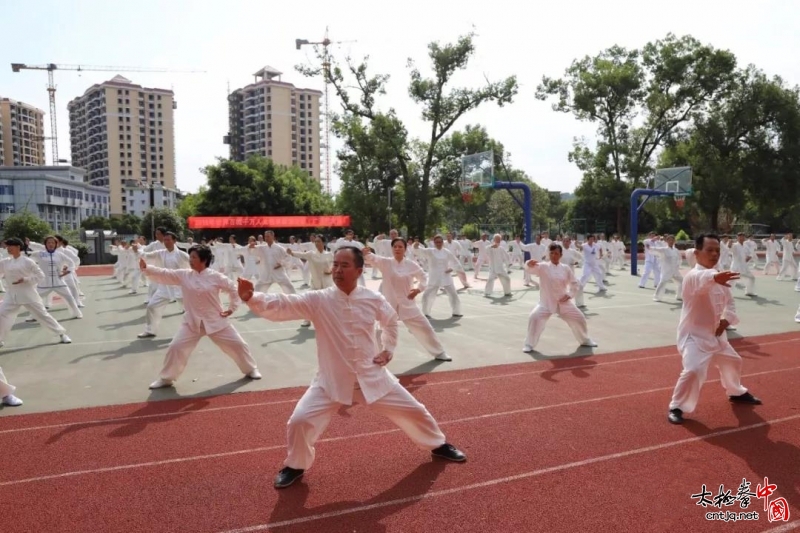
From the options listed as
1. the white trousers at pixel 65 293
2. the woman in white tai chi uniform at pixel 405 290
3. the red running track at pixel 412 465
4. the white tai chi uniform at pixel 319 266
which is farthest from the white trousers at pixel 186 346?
the white trousers at pixel 65 293

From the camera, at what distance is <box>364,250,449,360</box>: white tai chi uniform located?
8430mm

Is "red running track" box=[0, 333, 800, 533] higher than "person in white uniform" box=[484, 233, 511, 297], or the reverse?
"person in white uniform" box=[484, 233, 511, 297]

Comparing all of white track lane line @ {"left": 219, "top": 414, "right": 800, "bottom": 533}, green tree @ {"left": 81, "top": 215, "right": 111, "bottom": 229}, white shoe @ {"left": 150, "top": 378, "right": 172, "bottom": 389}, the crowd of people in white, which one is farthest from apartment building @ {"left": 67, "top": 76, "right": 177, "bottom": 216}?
white track lane line @ {"left": 219, "top": 414, "right": 800, "bottom": 533}


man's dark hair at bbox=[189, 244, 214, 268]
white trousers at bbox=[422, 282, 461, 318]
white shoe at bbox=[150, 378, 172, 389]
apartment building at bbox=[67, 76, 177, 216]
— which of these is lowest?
white shoe at bbox=[150, 378, 172, 389]

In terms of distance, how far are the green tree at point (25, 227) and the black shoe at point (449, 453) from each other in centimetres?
3673

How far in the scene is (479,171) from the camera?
26.4m

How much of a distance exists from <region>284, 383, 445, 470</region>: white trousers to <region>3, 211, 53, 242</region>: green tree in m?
36.4

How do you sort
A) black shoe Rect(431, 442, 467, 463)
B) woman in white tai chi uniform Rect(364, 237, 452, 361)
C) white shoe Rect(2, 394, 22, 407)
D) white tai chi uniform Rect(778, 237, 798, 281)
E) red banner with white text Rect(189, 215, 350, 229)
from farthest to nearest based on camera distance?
1. red banner with white text Rect(189, 215, 350, 229)
2. white tai chi uniform Rect(778, 237, 798, 281)
3. woman in white tai chi uniform Rect(364, 237, 452, 361)
4. white shoe Rect(2, 394, 22, 407)
5. black shoe Rect(431, 442, 467, 463)

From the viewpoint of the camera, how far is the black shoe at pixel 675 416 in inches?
214

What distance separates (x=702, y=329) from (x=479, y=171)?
21.2 metres

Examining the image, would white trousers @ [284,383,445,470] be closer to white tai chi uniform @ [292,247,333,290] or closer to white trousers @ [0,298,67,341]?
white trousers @ [0,298,67,341]

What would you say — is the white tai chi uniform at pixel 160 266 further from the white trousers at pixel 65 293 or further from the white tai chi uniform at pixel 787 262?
the white tai chi uniform at pixel 787 262

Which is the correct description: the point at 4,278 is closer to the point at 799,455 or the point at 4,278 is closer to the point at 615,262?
the point at 799,455

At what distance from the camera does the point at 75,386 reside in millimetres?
7156
